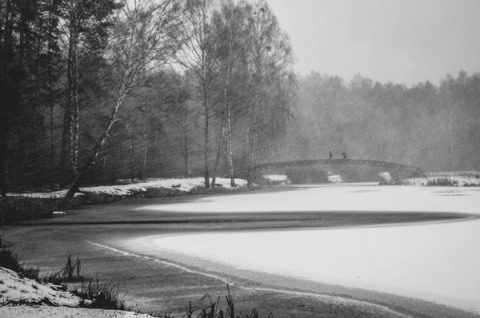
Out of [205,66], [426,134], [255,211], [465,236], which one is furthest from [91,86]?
[426,134]

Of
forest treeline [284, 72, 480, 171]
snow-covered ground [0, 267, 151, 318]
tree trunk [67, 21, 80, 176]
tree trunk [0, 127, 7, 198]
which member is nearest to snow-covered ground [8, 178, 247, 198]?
tree trunk [0, 127, 7, 198]

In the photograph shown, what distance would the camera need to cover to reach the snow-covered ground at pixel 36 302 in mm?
2779

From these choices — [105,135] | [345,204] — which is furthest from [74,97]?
[345,204]

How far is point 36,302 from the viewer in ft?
10.3

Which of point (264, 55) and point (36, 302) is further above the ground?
point (264, 55)

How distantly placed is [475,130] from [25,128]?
65355mm

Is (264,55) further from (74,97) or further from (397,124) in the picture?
(397,124)

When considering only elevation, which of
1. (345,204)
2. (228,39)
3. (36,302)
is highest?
(228,39)

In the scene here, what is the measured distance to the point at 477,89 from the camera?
7500cm

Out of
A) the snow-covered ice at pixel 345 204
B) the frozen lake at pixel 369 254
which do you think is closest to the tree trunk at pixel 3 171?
the snow-covered ice at pixel 345 204

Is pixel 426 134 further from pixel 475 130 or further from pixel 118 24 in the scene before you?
pixel 118 24

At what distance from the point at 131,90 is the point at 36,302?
16.7 m

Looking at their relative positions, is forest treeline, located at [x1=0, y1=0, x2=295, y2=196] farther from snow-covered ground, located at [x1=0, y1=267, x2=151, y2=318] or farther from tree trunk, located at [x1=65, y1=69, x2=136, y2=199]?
snow-covered ground, located at [x1=0, y1=267, x2=151, y2=318]

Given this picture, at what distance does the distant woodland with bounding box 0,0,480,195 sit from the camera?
1772cm
